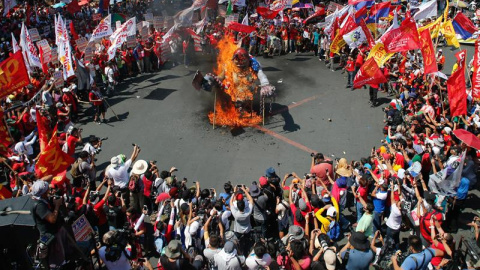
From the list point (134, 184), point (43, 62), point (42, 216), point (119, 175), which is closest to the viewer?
point (42, 216)

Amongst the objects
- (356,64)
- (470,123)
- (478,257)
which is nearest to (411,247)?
(478,257)

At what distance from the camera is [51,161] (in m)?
9.66

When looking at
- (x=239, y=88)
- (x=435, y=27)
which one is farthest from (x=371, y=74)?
(x=239, y=88)

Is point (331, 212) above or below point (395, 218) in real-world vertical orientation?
above

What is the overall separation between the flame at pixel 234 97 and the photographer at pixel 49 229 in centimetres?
945

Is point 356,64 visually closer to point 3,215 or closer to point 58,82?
point 58,82

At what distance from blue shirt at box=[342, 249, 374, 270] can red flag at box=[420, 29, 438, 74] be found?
8.26 meters

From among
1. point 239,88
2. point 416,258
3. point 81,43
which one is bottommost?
point 239,88

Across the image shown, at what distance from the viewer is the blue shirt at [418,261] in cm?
615

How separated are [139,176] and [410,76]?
11.7 m

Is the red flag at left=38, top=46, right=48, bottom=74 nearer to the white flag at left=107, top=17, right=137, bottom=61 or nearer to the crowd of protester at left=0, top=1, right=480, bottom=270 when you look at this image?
the crowd of protester at left=0, top=1, right=480, bottom=270

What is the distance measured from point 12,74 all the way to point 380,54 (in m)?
12.0

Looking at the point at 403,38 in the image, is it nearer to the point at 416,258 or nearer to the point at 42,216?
the point at 416,258

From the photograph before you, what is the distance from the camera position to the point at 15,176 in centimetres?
1040
